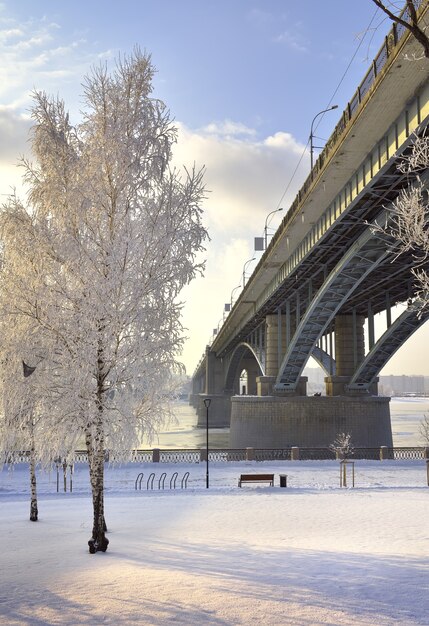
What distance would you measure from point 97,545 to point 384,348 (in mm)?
32863

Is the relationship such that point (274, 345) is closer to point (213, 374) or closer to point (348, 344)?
point (348, 344)

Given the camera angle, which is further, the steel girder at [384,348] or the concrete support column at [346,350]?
the concrete support column at [346,350]

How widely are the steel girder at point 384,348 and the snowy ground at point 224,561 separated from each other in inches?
742

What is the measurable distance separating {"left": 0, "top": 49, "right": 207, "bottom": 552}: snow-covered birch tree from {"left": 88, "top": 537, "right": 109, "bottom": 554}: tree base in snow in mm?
19

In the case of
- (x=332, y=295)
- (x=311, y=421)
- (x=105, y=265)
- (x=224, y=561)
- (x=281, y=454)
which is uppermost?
(x=332, y=295)

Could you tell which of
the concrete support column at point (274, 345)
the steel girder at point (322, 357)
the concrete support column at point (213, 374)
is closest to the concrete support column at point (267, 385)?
the concrete support column at point (274, 345)

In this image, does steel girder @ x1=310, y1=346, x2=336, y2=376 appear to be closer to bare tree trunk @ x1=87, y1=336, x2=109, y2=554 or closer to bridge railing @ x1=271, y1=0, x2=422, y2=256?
bridge railing @ x1=271, y1=0, x2=422, y2=256

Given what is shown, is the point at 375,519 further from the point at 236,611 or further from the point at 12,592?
the point at 12,592

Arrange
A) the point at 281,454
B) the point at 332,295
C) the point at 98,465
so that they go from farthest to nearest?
1. the point at 281,454
2. the point at 332,295
3. the point at 98,465

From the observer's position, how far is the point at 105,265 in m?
10.6

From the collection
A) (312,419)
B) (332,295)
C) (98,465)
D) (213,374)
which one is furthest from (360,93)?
(213,374)

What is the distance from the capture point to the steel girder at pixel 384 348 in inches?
1448

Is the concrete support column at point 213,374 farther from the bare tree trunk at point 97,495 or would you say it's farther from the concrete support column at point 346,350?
the bare tree trunk at point 97,495

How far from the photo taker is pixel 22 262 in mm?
11070
